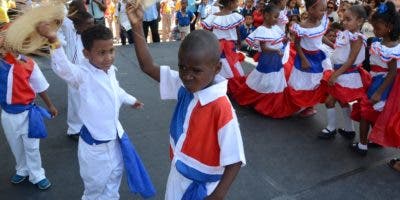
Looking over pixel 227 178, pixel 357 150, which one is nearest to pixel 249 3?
pixel 357 150

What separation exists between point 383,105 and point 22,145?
3337 millimetres

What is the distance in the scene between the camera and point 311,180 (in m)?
3.75

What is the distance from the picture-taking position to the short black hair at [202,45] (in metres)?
1.95

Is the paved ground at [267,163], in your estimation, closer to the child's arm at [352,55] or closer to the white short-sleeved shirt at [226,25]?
the child's arm at [352,55]

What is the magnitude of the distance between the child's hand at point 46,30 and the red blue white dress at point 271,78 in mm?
3098

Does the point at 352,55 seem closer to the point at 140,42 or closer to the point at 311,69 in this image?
the point at 311,69

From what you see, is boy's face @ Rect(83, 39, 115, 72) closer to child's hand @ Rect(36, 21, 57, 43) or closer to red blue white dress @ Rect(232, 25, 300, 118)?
child's hand @ Rect(36, 21, 57, 43)

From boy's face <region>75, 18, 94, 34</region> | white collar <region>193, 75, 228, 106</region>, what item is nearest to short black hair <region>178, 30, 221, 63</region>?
white collar <region>193, 75, 228, 106</region>

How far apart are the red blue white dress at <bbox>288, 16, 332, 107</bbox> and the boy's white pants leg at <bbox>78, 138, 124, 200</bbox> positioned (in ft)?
8.75

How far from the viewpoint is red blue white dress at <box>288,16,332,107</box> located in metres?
4.65

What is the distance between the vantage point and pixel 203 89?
2.02 metres

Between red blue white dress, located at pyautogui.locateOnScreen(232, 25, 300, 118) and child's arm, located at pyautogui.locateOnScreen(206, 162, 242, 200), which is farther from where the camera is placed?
red blue white dress, located at pyautogui.locateOnScreen(232, 25, 300, 118)

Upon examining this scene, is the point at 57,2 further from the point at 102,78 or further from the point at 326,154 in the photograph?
the point at 326,154

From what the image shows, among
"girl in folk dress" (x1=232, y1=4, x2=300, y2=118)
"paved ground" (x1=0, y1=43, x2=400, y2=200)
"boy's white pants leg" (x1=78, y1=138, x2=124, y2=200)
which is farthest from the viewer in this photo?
"girl in folk dress" (x1=232, y1=4, x2=300, y2=118)
